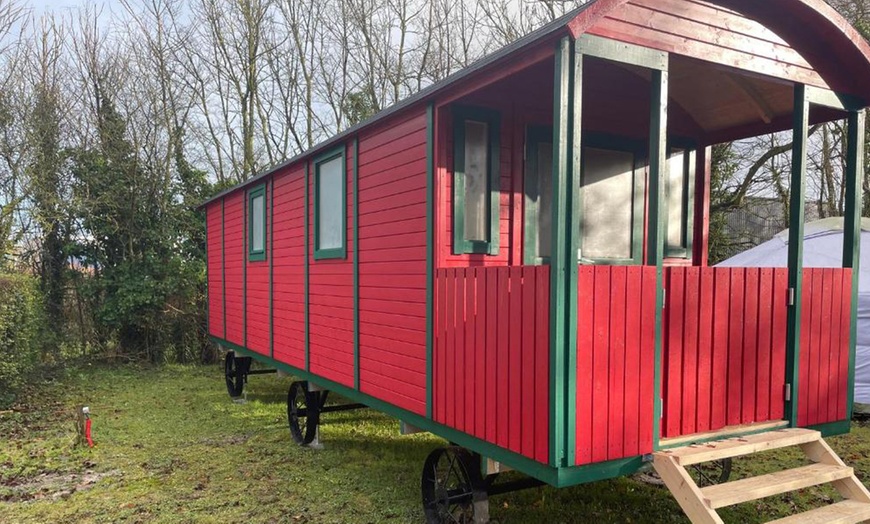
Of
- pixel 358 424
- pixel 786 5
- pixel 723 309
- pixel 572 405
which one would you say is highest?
pixel 786 5

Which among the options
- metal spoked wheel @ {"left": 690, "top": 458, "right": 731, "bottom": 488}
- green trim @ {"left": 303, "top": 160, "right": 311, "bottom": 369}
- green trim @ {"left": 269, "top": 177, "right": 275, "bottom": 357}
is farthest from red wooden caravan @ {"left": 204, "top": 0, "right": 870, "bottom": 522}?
green trim @ {"left": 269, "top": 177, "right": 275, "bottom": 357}

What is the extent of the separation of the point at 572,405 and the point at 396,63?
17653mm

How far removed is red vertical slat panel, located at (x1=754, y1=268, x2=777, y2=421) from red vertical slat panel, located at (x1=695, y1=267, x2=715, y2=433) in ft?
1.58

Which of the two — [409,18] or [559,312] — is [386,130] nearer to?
[559,312]

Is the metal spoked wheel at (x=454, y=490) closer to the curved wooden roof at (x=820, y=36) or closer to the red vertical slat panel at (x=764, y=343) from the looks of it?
the red vertical slat panel at (x=764, y=343)

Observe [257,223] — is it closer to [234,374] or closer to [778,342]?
[234,374]

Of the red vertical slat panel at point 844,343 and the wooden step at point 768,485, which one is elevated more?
the red vertical slat panel at point 844,343

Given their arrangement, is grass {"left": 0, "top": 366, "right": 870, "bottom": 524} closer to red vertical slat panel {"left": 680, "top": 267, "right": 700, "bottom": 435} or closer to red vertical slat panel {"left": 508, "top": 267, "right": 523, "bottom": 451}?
red vertical slat panel {"left": 680, "top": 267, "right": 700, "bottom": 435}

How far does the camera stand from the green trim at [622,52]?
3.19 m

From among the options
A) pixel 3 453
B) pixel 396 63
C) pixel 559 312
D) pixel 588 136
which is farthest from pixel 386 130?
pixel 396 63

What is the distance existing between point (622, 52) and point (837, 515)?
108 inches

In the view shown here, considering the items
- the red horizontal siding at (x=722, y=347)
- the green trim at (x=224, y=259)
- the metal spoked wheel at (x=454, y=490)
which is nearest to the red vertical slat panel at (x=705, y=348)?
the red horizontal siding at (x=722, y=347)

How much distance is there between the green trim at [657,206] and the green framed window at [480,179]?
1.31 metres

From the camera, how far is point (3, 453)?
6863 millimetres
